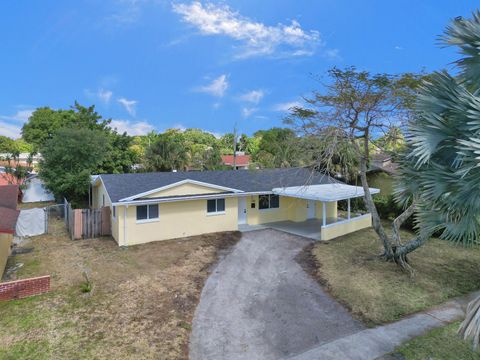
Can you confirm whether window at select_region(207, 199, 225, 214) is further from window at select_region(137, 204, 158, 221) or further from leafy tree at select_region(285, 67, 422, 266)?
leafy tree at select_region(285, 67, 422, 266)

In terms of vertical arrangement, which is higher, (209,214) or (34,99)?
(34,99)

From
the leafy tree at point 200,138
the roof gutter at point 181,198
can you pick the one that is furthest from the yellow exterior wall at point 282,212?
the leafy tree at point 200,138

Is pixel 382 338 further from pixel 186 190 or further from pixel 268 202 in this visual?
pixel 268 202

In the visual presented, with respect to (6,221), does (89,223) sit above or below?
below

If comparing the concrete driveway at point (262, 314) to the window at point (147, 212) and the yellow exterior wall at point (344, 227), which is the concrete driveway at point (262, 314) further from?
the window at point (147, 212)

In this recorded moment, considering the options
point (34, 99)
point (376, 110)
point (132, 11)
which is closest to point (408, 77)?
point (376, 110)

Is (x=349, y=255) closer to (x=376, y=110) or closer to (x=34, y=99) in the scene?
(x=376, y=110)

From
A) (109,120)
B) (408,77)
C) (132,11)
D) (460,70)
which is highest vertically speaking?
(132,11)

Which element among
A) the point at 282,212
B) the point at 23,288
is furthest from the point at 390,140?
the point at 23,288
